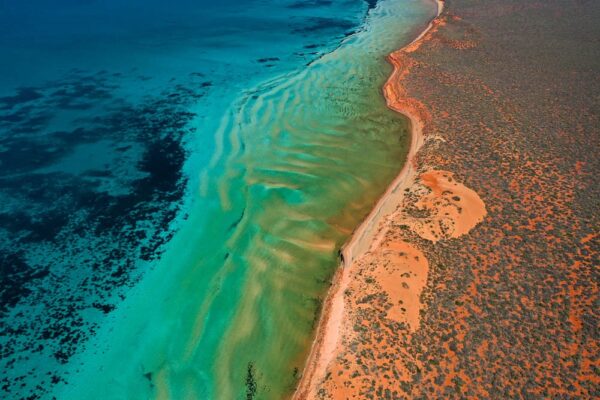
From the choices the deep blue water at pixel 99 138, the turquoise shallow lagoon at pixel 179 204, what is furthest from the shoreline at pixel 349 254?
the deep blue water at pixel 99 138

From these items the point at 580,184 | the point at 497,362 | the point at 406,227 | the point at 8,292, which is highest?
the point at 580,184

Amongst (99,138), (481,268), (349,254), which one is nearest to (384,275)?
(349,254)

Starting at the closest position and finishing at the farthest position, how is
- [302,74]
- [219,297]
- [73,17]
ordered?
[219,297] < [302,74] < [73,17]

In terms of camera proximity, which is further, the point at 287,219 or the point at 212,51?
the point at 212,51

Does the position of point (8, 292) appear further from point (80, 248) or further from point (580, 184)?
point (580, 184)

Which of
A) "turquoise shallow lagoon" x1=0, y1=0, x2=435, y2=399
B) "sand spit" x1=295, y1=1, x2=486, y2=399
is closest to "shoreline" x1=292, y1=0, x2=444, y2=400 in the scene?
"sand spit" x1=295, y1=1, x2=486, y2=399

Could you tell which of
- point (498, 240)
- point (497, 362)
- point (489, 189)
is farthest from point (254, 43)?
point (497, 362)

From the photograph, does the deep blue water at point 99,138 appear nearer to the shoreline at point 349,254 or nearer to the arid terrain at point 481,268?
the shoreline at point 349,254

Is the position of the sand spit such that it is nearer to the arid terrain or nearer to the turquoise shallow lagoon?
the arid terrain
